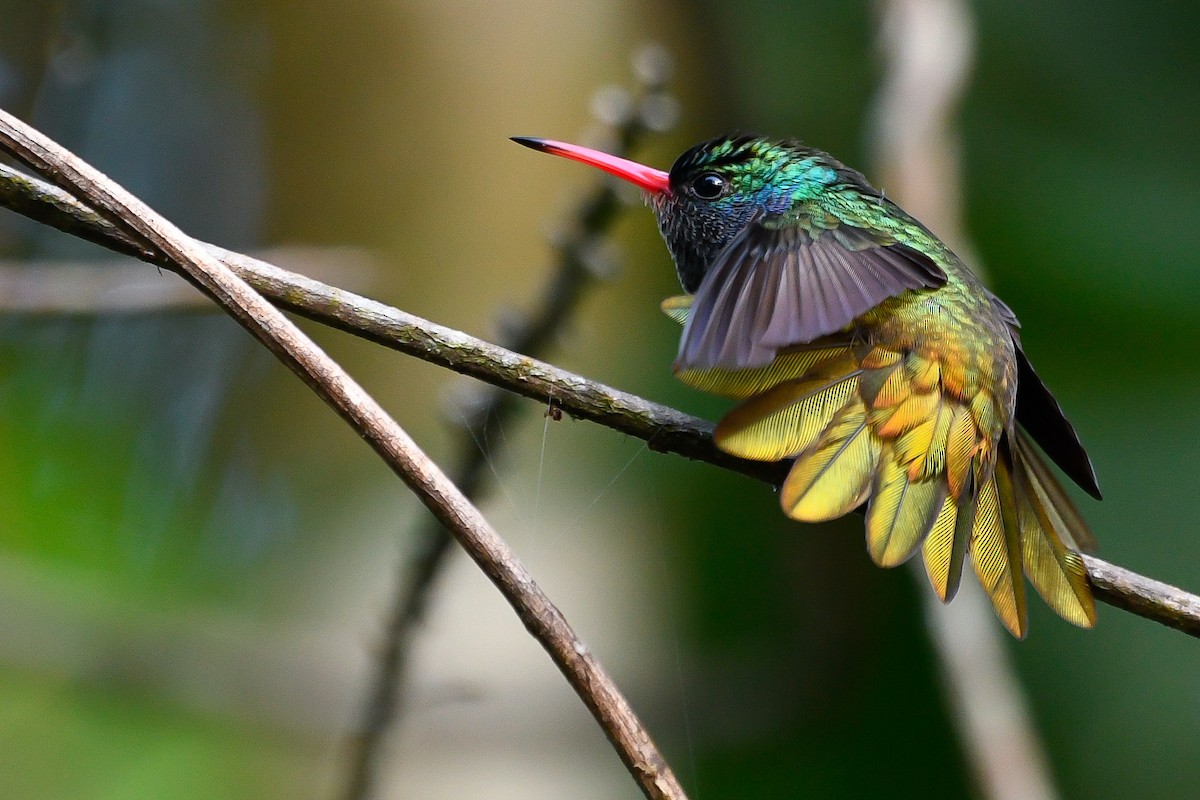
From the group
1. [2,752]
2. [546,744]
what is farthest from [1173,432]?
[2,752]

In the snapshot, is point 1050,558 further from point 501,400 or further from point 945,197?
point 945,197

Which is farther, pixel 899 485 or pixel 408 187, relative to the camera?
pixel 408 187

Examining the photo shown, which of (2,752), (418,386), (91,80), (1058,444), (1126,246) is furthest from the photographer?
(418,386)

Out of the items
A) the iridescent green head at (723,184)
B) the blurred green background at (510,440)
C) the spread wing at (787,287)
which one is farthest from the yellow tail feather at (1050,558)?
the blurred green background at (510,440)

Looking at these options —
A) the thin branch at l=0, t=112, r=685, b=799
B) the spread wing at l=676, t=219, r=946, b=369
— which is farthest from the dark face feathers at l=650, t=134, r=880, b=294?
the thin branch at l=0, t=112, r=685, b=799

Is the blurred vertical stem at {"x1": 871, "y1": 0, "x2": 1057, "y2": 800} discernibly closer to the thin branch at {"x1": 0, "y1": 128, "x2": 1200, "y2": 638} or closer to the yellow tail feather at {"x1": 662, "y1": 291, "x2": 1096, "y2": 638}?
the yellow tail feather at {"x1": 662, "y1": 291, "x2": 1096, "y2": 638}

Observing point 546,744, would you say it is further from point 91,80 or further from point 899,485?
point 91,80

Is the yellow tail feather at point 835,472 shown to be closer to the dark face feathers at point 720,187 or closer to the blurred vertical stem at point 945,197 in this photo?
the dark face feathers at point 720,187
